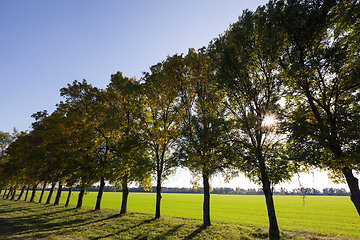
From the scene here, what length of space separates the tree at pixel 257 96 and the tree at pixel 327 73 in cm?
116

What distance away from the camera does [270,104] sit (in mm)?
13008

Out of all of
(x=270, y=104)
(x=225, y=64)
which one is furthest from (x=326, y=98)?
(x=225, y=64)

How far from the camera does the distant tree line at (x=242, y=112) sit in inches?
373

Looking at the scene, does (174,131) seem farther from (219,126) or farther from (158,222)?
(158,222)

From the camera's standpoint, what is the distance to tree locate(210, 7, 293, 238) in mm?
11852

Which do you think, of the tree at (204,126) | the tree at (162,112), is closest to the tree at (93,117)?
the tree at (162,112)

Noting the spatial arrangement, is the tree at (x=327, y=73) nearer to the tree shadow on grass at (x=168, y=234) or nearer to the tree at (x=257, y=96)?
the tree at (x=257, y=96)

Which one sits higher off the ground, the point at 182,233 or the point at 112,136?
the point at 112,136

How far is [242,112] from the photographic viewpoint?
1441 centimetres

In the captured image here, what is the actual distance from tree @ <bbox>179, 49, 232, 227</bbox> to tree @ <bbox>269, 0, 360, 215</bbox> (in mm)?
4758

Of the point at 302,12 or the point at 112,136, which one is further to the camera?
the point at 112,136

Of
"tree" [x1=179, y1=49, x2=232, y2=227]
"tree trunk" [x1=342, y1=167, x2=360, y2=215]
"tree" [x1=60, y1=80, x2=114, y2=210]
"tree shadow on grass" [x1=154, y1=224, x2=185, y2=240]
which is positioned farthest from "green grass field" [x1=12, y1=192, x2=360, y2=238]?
"tree" [x1=60, y1=80, x2=114, y2=210]

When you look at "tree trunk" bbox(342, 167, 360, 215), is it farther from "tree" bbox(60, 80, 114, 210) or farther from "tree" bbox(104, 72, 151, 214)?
"tree" bbox(60, 80, 114, 210)

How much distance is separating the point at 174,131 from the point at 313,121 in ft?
38.3
